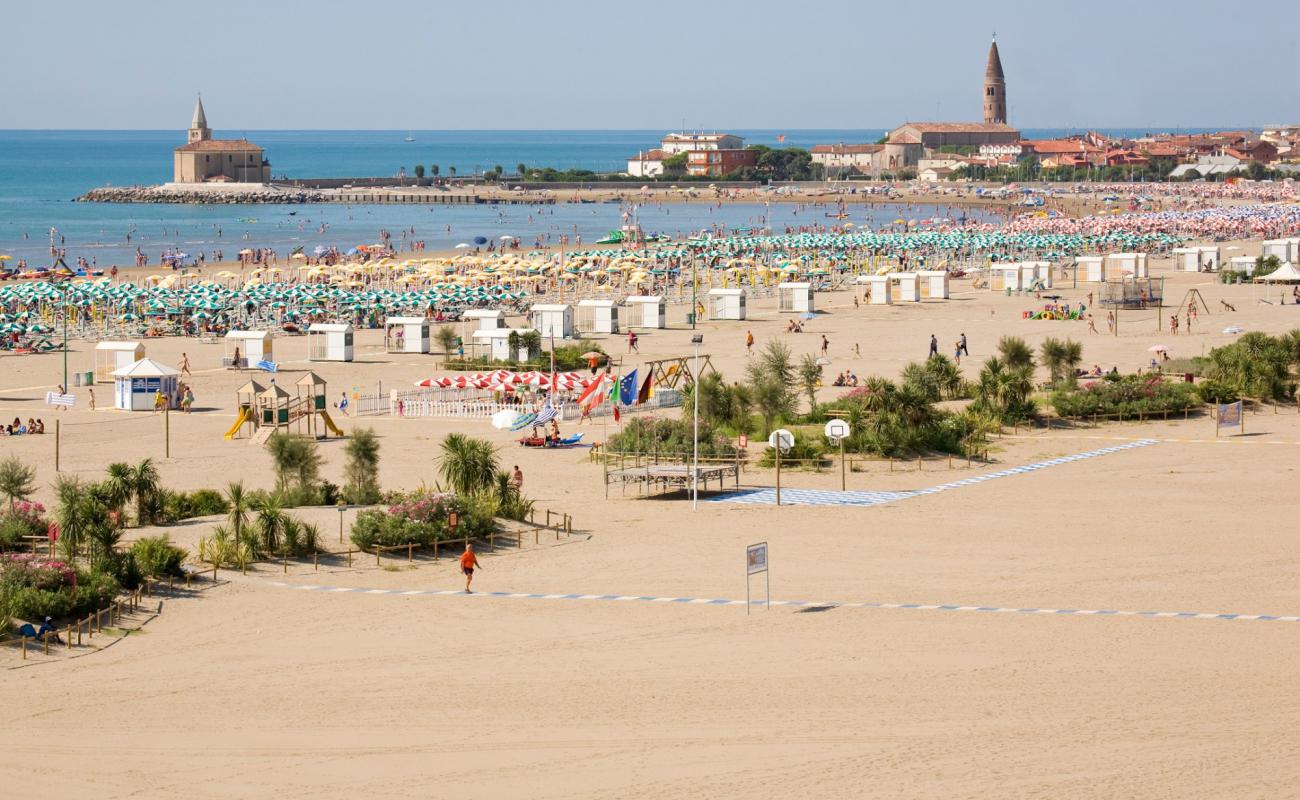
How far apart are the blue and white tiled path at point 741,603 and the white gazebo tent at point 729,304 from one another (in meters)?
31.6

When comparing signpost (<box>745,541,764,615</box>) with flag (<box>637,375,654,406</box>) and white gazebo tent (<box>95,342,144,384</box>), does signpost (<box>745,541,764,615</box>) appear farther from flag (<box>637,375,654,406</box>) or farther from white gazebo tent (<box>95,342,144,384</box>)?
white gazebo tent (<box>95,342,144,384</box>)

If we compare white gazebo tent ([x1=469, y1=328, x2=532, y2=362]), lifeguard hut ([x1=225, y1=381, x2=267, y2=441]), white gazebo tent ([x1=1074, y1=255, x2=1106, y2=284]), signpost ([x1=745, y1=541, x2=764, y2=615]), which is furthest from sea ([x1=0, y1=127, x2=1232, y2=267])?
signpost ([x1=745, y1=541, x2=764, y2=615])

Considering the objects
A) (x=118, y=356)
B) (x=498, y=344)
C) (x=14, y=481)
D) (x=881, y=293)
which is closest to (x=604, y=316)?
→ (x=498, y=344)

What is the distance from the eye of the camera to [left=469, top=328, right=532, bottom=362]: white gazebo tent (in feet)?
127

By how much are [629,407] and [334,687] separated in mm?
17179

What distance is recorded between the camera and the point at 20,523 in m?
19.9

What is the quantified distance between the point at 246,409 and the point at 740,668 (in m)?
17.2

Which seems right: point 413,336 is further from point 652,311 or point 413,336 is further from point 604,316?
point 652,311

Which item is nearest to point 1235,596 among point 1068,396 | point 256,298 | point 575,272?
point 1068,396

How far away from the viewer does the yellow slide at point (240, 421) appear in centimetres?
2981

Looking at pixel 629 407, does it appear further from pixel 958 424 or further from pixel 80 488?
pixel 80 488

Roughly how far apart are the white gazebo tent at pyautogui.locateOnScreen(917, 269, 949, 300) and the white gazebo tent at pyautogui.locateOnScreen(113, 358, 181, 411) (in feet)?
92.9

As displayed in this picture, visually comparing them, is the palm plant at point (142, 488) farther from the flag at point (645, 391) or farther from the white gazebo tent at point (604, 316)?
the white gazebo tent at point (604, 316)

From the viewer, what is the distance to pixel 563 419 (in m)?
31.2
